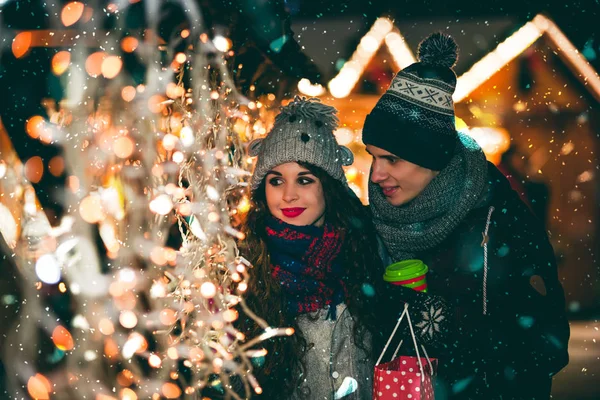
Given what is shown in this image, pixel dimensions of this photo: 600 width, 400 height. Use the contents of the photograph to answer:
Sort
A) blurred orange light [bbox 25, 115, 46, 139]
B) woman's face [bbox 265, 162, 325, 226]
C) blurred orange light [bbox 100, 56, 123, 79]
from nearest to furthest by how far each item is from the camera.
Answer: blurred orange light [bbox 25, 115, 46, 139], blurred orange light [bbox 100, 56, 123, 79], woman's face [bbox 265, 162, 325, 226]

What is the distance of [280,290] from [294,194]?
36cm

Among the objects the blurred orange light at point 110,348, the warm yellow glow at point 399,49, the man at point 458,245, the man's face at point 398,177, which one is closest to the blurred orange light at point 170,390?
the blurred orange light at point 110,348

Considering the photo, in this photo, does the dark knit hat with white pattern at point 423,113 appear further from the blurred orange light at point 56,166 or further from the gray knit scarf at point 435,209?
the blurred orange light at point 56,166

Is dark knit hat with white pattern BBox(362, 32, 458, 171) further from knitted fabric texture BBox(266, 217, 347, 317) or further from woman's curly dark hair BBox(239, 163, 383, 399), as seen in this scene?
knitted fabric texture BBox(266, 217, 347, 317)

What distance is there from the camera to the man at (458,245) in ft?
8.30

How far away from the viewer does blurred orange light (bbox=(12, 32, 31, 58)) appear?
74.9 inches

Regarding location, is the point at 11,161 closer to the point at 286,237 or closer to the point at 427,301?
the point at 286,237

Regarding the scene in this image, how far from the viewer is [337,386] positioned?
253 cm

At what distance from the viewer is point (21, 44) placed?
1899 mm

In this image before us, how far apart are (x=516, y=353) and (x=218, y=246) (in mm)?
1173

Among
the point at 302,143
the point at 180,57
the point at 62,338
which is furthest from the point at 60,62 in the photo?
the point at 302,143

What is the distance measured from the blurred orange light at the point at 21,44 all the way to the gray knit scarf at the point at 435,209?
144 cm

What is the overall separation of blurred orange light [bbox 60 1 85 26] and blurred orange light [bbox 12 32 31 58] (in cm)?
25

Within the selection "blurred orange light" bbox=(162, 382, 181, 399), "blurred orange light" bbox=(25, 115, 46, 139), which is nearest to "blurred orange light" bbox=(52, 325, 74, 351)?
"blurred orange light" bbox=(162, 382, 181, 399)
